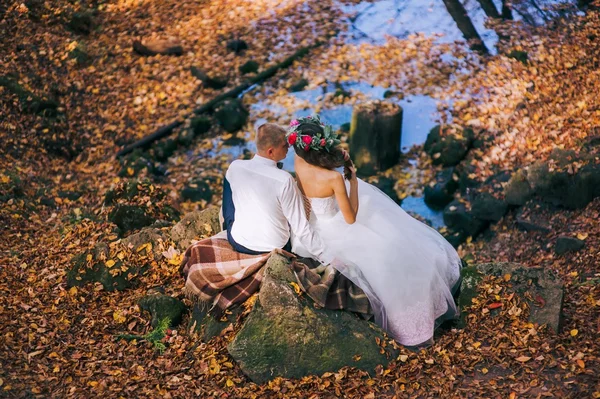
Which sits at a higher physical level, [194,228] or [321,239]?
[321,239]

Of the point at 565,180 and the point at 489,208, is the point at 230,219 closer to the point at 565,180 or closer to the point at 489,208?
the point at 489,208

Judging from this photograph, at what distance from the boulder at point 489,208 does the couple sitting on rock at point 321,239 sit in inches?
126

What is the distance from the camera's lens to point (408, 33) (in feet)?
41.2

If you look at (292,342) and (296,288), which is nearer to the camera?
(292,342)

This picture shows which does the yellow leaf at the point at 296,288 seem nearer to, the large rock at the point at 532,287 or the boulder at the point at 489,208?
the large rock at the point at 532,287

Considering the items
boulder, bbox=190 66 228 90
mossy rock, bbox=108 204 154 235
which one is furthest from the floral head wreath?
boulder, bbox=190 66 228 90

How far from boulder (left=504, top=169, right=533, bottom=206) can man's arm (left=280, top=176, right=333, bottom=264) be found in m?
4.02

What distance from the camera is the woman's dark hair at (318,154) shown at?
5.79 meters

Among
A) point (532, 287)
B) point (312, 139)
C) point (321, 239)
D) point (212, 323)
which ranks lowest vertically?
point (532, 287)

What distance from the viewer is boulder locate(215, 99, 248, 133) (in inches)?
443

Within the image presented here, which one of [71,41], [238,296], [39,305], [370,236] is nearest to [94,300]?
[39,305]

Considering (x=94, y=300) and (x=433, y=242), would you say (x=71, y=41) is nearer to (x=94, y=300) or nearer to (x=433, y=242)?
(x=94, y=300)

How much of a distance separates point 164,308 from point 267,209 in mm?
1469

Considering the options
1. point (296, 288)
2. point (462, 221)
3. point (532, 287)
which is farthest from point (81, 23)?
point (532, 287)
